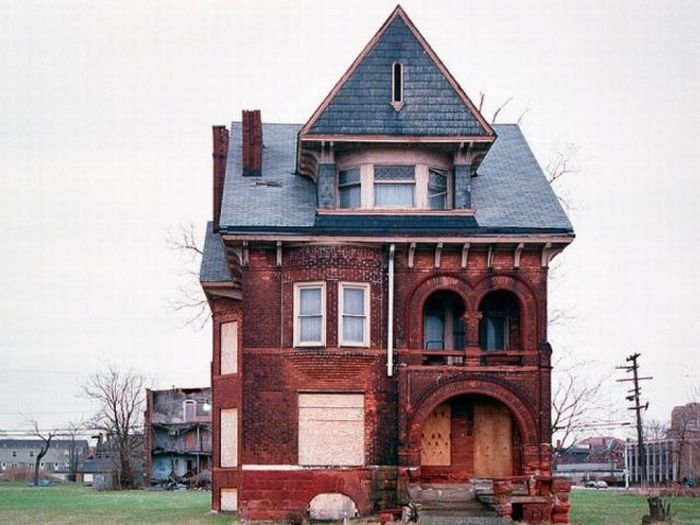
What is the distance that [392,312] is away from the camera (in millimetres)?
33469

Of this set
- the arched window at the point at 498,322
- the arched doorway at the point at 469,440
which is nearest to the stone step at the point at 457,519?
the arched doorway at the point at 469,440

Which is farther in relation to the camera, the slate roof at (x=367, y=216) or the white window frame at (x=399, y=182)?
the white window frame at (x=399, y=182)

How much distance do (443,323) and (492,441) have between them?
12.1ft

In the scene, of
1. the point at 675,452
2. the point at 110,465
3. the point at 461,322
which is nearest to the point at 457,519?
the point at 461,322

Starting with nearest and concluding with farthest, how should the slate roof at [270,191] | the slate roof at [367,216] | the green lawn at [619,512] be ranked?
1. the green lawn at [619,512]
2. the slate roof at [367,216]
3. the slate roof at [270,191]

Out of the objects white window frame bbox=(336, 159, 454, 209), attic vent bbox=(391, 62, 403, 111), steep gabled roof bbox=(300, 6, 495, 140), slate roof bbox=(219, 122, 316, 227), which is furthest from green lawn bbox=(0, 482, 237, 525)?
attic vent bbox=(391, 62, 403, 111)

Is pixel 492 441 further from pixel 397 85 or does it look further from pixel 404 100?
pixel 397 85

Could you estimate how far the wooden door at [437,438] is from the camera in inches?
1359

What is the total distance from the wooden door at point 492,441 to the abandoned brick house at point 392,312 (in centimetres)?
4

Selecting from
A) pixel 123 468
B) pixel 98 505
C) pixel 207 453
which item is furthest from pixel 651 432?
pixel 98 505

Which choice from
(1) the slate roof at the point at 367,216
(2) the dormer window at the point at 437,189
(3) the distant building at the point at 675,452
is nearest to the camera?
(1) the slate roof at the point at 367,216

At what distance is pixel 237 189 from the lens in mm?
35875

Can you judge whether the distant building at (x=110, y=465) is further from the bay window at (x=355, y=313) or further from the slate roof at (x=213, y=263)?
the bay window at (x=355, y=313)

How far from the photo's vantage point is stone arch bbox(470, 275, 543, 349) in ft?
111
